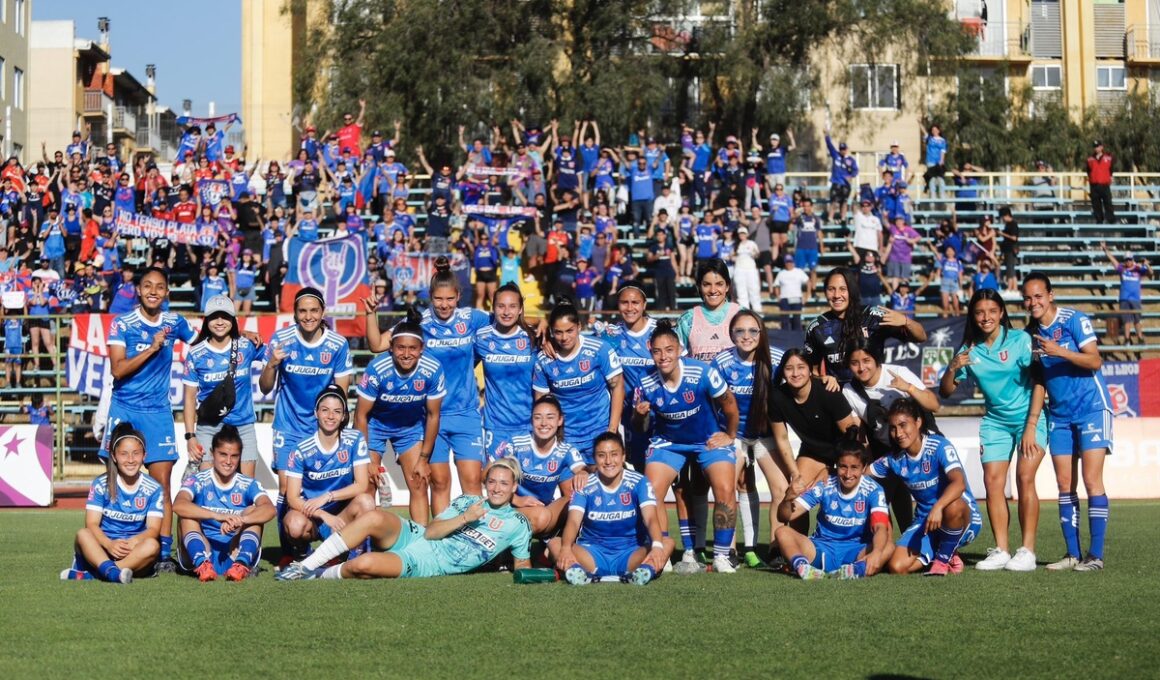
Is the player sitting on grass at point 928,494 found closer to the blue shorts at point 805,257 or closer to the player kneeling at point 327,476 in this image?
the player kneeling at point 327,476

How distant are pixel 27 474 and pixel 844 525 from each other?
39.6 feet

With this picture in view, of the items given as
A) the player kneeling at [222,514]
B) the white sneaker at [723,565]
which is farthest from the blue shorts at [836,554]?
the player kneeling at [222,514]

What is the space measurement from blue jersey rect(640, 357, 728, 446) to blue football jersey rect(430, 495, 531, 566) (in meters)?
1.36

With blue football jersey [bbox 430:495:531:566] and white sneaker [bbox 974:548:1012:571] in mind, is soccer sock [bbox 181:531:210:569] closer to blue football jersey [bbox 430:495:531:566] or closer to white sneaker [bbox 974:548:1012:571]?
blue football jersey [bbox 430:495:531:566]

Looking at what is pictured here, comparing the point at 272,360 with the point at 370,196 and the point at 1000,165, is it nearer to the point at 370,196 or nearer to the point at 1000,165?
the point at 370,196

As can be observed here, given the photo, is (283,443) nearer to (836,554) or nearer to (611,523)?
(611,523)

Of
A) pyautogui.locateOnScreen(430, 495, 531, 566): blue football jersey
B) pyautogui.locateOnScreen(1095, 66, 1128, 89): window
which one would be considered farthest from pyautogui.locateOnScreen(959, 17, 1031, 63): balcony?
pyautogui.locateOnScreen(430, 495, 531, 566): blue football jersey

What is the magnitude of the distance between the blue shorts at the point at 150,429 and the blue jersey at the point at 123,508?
0.92 meters

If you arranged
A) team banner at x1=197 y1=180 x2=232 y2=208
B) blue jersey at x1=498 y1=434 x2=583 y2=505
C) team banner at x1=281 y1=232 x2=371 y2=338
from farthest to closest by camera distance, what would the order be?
1. team banner at x1=197 y1=180 x2=232 y2=208
2. team banner at x1=281 y1=232 x2=371 y2=338
3. blue jersey at x1=498 y1=434 x2=583 y2=505

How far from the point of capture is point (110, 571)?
930cm

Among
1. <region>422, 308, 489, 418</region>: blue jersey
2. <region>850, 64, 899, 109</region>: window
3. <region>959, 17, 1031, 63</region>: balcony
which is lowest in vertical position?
<region>422, 308, 489, 418</region>: blue jersey

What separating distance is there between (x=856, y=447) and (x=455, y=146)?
26451mm

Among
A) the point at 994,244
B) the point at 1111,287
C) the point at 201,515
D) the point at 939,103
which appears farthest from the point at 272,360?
the point at 939,103

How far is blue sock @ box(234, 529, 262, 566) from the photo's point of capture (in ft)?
32.2
